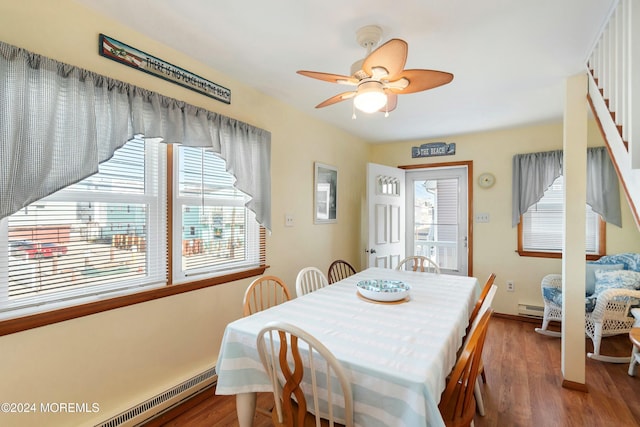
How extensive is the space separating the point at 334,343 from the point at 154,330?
1260 millimetres

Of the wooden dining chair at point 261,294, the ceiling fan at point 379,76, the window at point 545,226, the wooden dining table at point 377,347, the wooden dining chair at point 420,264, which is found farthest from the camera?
the window at point 545,226

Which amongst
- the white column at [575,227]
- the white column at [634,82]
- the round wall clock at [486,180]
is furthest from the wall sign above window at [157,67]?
the round wall clock at [486,180]

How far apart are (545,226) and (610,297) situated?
118 centimetres

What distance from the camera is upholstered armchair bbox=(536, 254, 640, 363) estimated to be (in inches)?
101

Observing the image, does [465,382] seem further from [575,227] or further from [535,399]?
[575,227]

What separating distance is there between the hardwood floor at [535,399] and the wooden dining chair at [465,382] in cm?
82

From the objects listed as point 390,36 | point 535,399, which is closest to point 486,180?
point 535,399

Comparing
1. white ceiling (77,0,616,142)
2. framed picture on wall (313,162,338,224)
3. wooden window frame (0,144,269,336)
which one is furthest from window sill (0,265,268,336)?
white ceiling (77,0,616,142)

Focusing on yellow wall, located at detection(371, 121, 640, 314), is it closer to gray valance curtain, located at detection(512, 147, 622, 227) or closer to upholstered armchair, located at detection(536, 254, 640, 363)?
gray valance curtain, located at detection(512, 147, 622, 227)

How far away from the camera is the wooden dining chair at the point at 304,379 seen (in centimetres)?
106

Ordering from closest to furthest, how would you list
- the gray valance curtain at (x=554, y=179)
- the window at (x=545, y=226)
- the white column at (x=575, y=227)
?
the white column at (x=575, y=227), the gray valance curtain at (x=554, y=179), the window at (x=545, y=226)

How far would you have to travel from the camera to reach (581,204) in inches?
86.6

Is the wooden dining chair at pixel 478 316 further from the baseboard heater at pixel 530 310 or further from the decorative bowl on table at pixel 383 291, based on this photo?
the baseboard heater at pixel 530 310

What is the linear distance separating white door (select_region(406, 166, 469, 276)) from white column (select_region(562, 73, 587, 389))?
1.72 m
